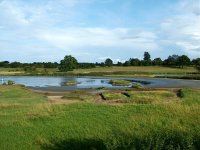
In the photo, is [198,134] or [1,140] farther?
[1,140]

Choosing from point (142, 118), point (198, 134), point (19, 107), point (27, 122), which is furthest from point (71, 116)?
point (198, 134)

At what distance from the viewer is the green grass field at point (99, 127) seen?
58.1 feet

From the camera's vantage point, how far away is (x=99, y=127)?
21.0m

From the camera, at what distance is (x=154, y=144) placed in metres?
15.7

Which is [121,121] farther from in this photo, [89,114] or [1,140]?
[1,140]

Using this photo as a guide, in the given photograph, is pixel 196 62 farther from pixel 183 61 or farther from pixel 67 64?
pixel 67 64

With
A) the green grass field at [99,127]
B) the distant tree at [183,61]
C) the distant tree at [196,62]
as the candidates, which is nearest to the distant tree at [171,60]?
the distant tree at [183,61]

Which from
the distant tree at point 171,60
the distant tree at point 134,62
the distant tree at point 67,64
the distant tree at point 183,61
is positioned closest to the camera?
the distant tree at point 67,64

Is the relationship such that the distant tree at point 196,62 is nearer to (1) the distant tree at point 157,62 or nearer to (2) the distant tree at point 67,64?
(1) the distant tree at point 157,62

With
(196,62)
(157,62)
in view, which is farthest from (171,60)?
(196,62)

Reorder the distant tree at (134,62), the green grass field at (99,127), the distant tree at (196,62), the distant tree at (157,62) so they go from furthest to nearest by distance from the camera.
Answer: the distant tree at (134,62), the distant tree at (157,62), the distant tree at (196,62), the green grass field at (99,127)

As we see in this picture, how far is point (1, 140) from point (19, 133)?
1310mm

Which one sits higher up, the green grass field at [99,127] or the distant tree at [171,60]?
the distant tree at [171,60]

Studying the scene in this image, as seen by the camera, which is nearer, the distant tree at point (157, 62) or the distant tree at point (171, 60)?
the distant tree at point (171, 60)
